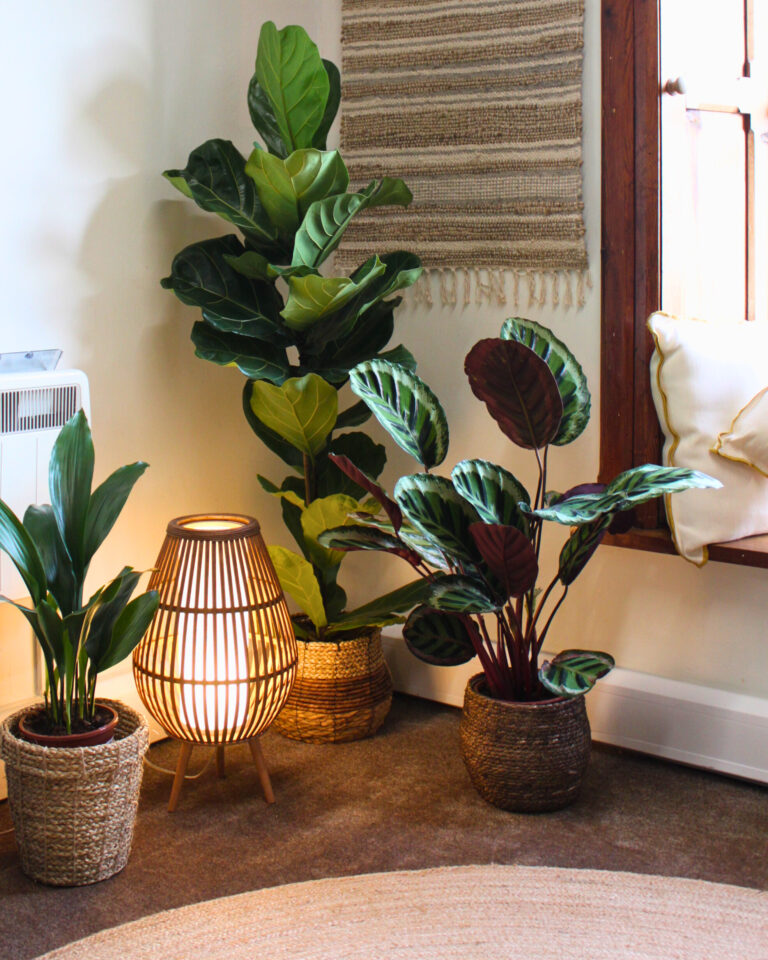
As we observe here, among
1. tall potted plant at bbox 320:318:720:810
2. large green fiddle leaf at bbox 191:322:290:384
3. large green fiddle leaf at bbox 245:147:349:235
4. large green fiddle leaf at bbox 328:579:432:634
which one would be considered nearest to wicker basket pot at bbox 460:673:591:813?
tall potted plant at bbox 320:318:720:810

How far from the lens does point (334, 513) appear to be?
7.04ft

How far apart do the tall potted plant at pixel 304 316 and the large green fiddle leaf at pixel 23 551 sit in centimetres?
57

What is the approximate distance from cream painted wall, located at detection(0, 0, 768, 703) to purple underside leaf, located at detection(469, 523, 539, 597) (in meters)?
0.50

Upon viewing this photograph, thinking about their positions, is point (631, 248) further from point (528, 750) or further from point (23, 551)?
point (23, 551)

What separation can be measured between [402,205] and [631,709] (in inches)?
48.0

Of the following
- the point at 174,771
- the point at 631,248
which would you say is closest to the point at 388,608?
the point at 174,771

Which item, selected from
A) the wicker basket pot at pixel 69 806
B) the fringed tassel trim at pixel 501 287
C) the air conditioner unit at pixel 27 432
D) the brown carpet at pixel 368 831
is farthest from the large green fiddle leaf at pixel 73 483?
the fringed tassel trim at pixel 501 287

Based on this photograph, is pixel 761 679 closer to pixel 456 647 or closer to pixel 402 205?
pixel 456 647

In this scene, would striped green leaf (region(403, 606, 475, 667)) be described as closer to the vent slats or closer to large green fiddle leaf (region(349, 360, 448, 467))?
large green fiddle leaf (region(349, 360, 448, 467))

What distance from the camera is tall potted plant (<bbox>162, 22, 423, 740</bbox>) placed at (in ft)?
6.70

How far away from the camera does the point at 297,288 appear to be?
78.0 inches

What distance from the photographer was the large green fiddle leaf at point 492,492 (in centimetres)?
181

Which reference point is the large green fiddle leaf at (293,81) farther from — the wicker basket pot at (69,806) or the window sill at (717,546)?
the wicker basket pot at (69,806)

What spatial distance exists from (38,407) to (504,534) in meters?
0.87
